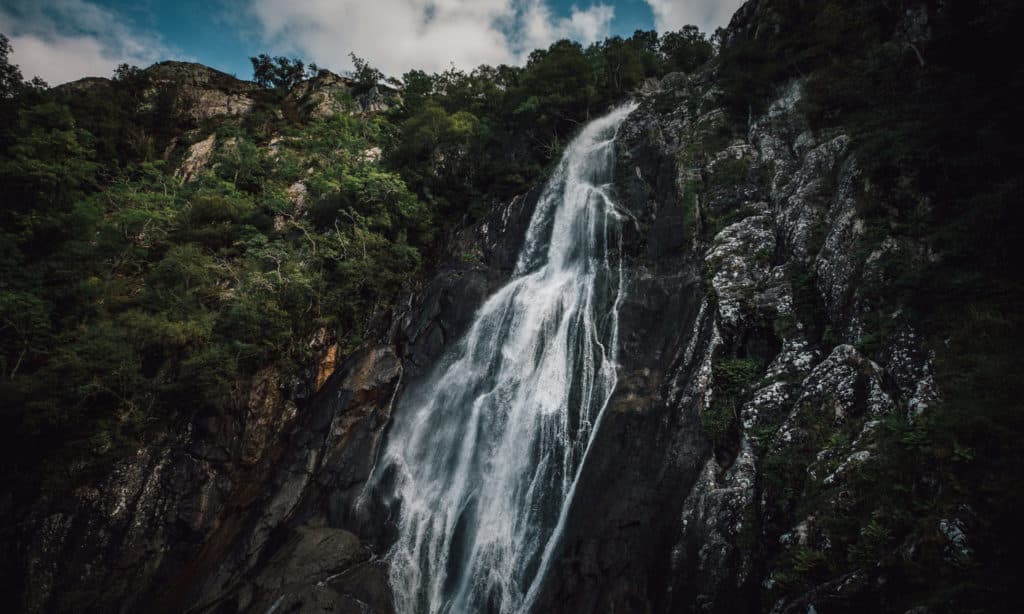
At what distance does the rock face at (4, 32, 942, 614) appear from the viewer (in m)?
6.70

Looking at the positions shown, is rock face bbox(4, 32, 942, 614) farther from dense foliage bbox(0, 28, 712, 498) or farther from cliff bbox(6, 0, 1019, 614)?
dense foliage bbox(0, 28, 712, 498)

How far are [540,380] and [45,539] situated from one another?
15127mm

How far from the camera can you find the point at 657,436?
948 centimetres

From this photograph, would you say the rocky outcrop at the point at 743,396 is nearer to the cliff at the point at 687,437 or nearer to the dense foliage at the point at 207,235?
the cliff at the point at 687,437

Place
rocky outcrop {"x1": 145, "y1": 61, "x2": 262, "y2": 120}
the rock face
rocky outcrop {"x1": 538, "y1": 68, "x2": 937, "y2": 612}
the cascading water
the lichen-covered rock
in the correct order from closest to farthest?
rocky outcrop {"x1": 538, "y1": 68, "x2": 937, "y2": 612}, the rock face, the cascading water, the lichen-covered rock, rocky outcrop {"x1": 145, "y1": 61, "x2": 262, "y2": 120}

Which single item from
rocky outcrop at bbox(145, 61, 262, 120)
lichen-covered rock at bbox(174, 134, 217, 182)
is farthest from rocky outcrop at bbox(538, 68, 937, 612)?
rocky outcrop at bbox(145, 61, 262, 120)

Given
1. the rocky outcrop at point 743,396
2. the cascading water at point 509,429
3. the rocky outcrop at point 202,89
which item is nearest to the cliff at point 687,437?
the rocky outcrop at point 743,396

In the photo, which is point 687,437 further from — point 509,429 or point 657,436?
point 509,429

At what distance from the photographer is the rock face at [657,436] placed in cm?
670

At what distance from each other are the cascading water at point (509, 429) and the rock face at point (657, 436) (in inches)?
25.5

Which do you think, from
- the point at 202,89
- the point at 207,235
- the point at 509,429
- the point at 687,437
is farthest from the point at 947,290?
the point at 202,89

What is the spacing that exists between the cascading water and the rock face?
0.65 meters

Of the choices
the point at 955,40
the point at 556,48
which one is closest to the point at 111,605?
the point at 955,40

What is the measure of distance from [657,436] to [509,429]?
4.35 metres
